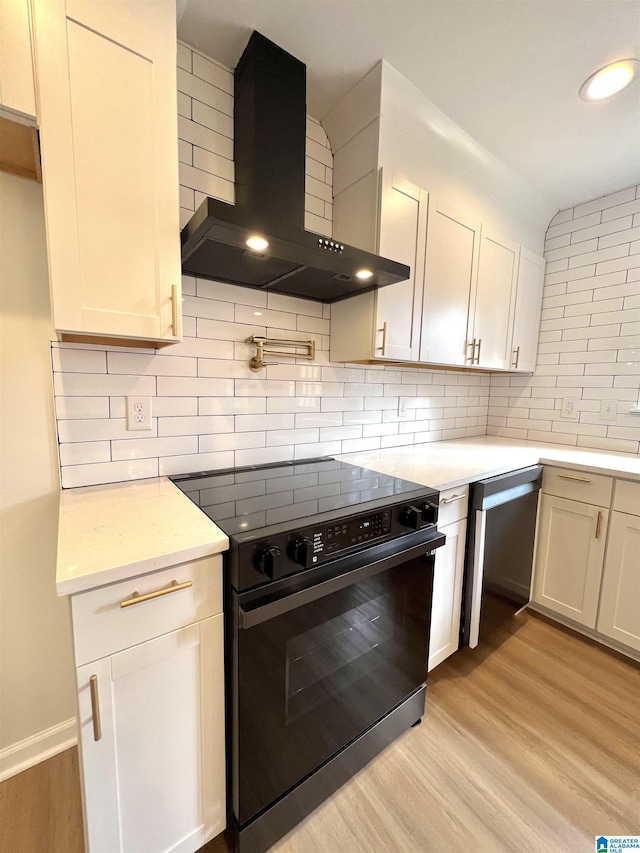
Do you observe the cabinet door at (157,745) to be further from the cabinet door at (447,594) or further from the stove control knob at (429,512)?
the cabinet door at (447,594)

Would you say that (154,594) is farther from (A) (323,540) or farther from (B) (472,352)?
(B) (472,352)

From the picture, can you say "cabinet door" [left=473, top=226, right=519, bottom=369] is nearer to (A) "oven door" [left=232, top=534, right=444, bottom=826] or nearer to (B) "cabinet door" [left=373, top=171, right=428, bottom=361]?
(B) "cabinet door" [left=373, top=171, right=428, bottom=361]

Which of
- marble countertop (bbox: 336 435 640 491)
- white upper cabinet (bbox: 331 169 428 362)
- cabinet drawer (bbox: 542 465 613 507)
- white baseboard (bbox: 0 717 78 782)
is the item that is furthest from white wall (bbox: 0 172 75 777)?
cabinet drawer (bbox: 542 465 613 507)

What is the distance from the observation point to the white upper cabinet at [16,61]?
32.4 inches

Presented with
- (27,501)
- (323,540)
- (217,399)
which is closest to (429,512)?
(323,540)

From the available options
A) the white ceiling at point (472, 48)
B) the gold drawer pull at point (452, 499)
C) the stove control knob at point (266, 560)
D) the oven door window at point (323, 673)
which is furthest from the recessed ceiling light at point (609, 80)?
the stove control knob at point (266, 560)

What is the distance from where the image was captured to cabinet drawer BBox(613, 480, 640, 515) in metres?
1.73

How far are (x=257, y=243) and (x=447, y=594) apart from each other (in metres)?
1.63

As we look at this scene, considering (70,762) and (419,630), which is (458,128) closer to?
(419,630)

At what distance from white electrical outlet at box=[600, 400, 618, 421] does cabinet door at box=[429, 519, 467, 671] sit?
4.81ft

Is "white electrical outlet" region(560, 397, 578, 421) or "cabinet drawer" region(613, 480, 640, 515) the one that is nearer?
A: "cabinet drawer" region(613, 480, 640, 515)

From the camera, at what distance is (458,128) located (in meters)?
1.75

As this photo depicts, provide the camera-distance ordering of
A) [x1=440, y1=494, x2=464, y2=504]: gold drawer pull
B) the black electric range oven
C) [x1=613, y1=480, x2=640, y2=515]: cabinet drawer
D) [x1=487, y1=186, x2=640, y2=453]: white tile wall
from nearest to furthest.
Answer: the black electric range oven < [x1=440, y1=494, x2=464, y2=504]: gold drawer pull < [x1=613, y1=480, x2=640, y2=515]: cabinet drawer < [x1=487, y1=186, x2=640, y2=453]: white tile wall

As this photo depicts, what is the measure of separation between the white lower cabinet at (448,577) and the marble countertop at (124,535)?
101 cm
